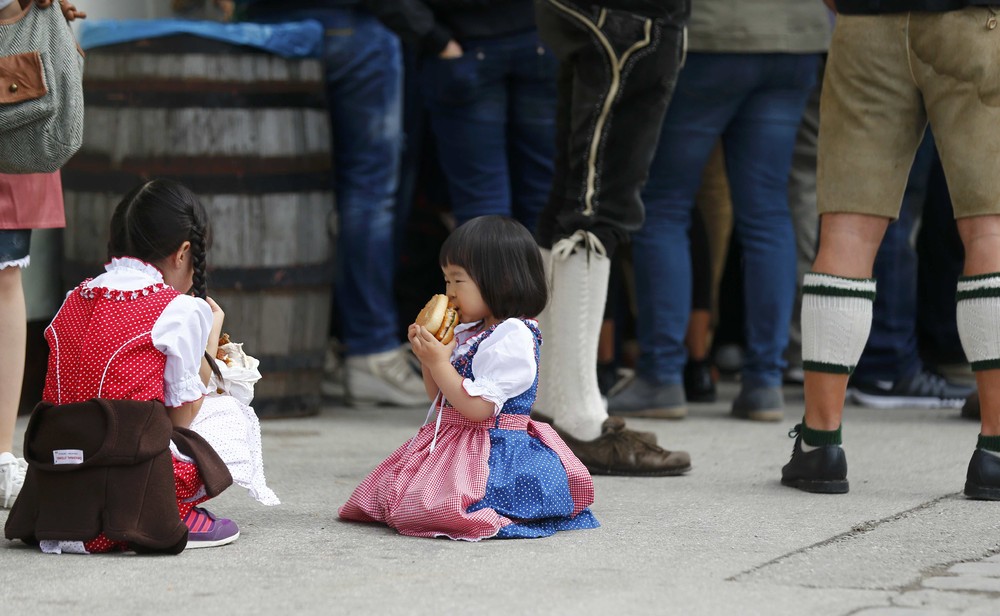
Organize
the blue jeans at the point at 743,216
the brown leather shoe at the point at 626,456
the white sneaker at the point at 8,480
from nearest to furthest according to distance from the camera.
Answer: the white sneaker at the point at 8,480 → the brown leather shoe at the point at 626,456 → the blue jeans at the point at 743,216

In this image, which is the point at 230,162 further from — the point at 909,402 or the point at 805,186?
the point at 909,402

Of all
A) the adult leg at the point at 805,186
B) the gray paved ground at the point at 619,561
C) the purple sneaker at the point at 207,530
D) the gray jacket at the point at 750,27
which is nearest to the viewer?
the gray paved ground at the point at 619,561

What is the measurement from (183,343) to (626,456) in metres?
1.31

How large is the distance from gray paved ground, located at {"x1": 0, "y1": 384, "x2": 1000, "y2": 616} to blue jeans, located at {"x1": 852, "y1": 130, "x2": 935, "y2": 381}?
4.56 feet

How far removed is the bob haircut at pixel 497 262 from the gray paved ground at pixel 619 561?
48cm

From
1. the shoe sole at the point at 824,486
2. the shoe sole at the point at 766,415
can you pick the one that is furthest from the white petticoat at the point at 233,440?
the shoe sole at the point at 766,415

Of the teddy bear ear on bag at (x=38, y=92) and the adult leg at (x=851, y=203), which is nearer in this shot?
the teddy bear ear on bag at (x=38, y=92)

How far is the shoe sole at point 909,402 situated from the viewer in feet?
16.6

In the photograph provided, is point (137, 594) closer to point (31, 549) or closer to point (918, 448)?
point (31, 549)

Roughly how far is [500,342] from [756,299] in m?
1.99

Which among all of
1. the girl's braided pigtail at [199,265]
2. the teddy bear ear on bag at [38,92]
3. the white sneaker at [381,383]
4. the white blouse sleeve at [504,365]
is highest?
the teddy bear ear on bag at [38,92]

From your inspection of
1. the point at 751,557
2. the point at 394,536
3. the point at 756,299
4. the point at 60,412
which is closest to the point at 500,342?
the point at 394,536

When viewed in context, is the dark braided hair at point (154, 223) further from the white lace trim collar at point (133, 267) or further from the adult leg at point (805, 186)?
the adult leg at point (805, 186)

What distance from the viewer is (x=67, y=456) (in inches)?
106
